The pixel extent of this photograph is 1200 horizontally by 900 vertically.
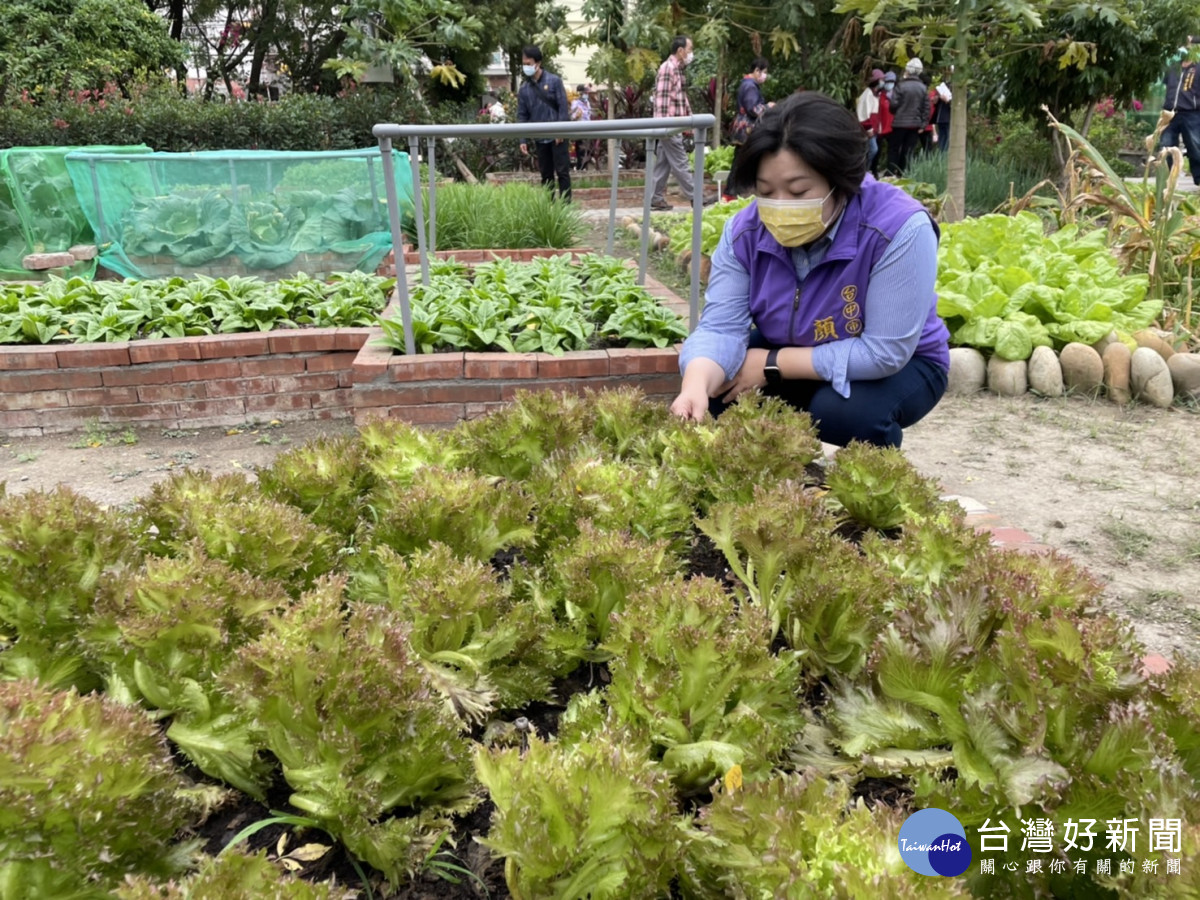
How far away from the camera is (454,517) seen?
1.69 meters

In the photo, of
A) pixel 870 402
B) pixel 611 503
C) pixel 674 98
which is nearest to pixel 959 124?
pixel 674 98

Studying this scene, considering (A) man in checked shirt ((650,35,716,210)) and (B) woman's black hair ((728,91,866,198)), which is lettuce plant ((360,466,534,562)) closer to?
(B) woman's black hair ((728,91,866,198))

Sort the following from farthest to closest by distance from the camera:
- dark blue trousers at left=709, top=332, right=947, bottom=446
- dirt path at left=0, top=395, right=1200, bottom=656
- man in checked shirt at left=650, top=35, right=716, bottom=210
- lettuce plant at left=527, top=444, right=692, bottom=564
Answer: man in checked shirt at left=650, top=35, right=716, bottom=210 < dirt path at left=0, top=395, right=1200, bottom=656 < dark blue trousers at left=709, top=332, right=947, bottom=446 < lettuce plant at left=527, top=444, right=692, bottom=564

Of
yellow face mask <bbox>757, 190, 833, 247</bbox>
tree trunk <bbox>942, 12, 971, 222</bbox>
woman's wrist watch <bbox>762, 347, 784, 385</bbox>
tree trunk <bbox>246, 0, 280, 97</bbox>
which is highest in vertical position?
tree trunk <bbox>246, 0, 280, 97</bbox>

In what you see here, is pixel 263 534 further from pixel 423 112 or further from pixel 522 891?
pixel 423 112

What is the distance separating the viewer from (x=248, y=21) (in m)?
24.2

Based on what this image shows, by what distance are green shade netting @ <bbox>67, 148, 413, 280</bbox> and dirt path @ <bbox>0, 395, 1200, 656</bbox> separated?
7.99 ft

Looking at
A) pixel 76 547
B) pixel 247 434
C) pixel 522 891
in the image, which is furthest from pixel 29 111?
pixel 522 891

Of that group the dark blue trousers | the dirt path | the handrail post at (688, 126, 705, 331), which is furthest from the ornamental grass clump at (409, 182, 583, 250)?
the dark blue trousers

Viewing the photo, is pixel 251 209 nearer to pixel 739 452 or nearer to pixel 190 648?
pixel 739 452

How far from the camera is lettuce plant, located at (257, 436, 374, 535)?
6.29 ft

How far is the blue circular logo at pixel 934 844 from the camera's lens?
0.97 m

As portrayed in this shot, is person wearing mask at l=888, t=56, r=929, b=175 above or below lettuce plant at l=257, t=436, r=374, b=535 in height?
above

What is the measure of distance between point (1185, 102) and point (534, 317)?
10148 millimetres
